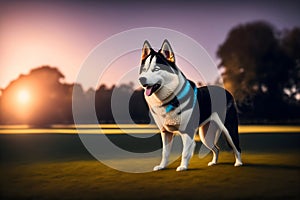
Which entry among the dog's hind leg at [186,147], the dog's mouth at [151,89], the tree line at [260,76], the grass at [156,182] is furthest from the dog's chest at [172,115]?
the tree line at [260,76]

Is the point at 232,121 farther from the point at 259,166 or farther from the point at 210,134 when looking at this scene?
the point at 259,166

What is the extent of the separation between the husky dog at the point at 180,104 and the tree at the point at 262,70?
1253 inches

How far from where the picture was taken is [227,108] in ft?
31.5

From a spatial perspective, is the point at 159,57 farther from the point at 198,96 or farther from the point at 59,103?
the point at 59,103

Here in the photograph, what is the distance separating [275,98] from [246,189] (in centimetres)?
3565

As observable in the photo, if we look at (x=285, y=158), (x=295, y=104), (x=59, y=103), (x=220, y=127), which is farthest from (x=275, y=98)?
(x=220, y=127)

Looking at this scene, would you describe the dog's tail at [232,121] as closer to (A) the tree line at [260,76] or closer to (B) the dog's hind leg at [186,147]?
(B) the dog's hind leg at [186,147]

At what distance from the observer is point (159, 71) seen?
26.5 feet

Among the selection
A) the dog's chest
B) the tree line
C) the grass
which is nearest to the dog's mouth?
the dog's chest

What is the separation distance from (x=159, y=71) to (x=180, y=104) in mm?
995

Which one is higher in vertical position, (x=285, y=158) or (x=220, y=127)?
(x=220, y=127)

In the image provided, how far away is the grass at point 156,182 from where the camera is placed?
259 inches

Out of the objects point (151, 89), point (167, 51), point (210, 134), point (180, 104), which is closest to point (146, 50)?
point (167, 51)

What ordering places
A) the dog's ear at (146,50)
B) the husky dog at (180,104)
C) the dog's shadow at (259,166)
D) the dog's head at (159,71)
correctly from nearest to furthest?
the dog's head at (159,71) → the husky dog at (180,104) → the dog's ear at (146,50) → the dog's shadow at (259,166)
